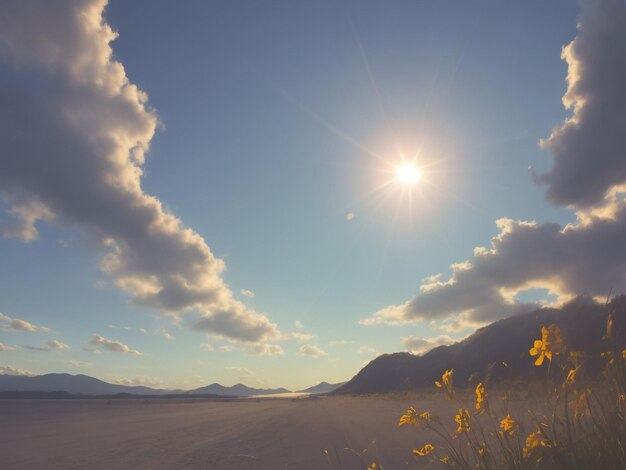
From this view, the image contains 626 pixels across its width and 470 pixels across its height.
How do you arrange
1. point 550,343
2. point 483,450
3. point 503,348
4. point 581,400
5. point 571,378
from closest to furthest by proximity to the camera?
1. point 550,343
2. point 571,378
3. point 581,400
4. point 483,450
5. point 503,348

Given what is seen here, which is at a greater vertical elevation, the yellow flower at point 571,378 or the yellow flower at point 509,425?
the yellow flower at point 571,378

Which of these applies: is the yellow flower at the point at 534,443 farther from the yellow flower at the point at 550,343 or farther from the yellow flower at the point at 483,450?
the yellow flower at the point at 550,343

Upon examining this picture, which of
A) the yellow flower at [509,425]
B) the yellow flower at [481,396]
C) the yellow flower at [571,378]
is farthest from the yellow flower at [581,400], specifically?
the yellow flower at [481,396]

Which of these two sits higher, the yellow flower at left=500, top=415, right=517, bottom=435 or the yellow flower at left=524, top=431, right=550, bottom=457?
the yellow flower at left=500, top=415, right=517, bottom=435

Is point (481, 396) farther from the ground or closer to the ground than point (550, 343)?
closer to the ground

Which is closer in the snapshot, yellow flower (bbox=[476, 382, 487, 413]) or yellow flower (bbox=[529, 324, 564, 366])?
yellow flower (bbox=[529, 324, 564, 366])

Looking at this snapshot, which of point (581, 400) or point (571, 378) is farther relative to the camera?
point (581, 400)

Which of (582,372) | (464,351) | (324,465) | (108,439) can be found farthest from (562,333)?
(464,351)

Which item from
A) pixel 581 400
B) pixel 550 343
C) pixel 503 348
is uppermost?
pixel 503 348

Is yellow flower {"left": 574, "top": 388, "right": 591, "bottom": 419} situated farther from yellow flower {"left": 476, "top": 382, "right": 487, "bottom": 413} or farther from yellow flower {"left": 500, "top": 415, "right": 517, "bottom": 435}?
yellow flower {"left": 476, "top": 382, "right": 487, "bottom": 413}

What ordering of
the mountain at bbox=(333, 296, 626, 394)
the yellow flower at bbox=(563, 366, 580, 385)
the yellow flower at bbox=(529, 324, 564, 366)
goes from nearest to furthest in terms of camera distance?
the yellow flower at bbox=(529, 324, 564, 366) < the yellow flower at bbox=(563, 366, 580, 385) < the mountain at bbox=(333, 296, 626, 394)

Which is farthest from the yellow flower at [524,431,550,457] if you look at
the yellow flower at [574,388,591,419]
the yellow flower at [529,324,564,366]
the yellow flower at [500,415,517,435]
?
the yellow flower at [529,324,564,366]

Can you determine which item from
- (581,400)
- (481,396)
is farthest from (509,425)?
(581,400)

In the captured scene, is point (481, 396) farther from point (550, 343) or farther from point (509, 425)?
point (550, 343)
